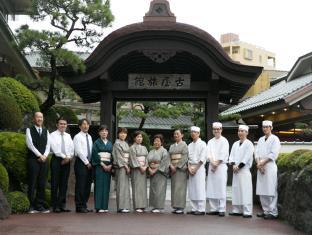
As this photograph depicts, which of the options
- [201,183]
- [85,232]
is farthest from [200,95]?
[85,232]

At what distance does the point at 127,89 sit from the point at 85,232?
5.79 meters

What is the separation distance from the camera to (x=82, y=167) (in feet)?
30.5

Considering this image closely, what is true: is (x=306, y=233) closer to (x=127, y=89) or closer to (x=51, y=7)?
(x=127, y=89)

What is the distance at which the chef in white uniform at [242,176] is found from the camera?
9.04 m

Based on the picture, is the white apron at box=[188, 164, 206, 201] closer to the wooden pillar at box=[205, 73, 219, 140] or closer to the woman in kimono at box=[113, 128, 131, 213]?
the woman in kimono at box=[113, 128, 131, 213]

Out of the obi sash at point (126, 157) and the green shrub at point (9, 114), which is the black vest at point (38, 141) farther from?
the green shrub at point (9, 114)

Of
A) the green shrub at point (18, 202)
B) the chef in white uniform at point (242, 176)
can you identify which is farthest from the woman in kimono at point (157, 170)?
the green shrub at point (18, 202)

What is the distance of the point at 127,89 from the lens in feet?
38.9

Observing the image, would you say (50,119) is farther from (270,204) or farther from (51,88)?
(270,204)

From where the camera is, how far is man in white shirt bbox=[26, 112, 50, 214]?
28.4 ft

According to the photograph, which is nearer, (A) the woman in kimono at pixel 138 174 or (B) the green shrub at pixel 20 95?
(A) the woman in kimono at pixel 138 174

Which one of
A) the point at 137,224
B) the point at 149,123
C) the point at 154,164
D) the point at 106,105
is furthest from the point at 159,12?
the point at 149,123

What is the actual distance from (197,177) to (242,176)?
36.6 inches

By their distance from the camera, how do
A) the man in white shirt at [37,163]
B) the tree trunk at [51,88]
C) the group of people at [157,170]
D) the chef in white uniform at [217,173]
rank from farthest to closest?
the tree trunk at [51,88], the chef in white uniform at [217,173], the group of people at [157,170], the man in white shirt at [37,163]
